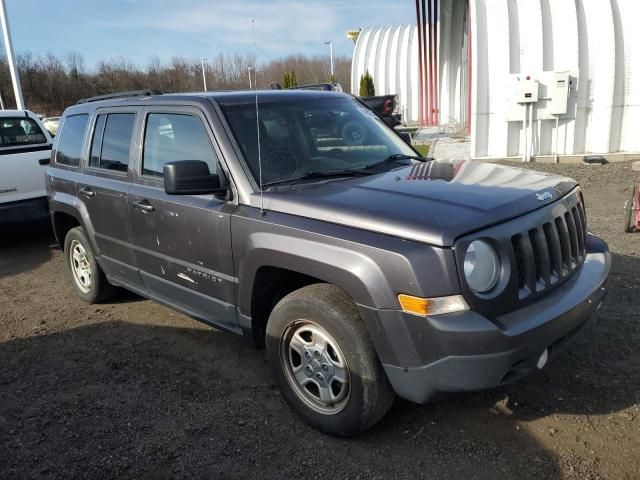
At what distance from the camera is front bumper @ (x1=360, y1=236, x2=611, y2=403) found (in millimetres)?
2410

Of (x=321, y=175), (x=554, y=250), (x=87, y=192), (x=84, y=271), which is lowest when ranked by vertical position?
(x=84, y=271)

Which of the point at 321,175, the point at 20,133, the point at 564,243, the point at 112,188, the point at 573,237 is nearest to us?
the point at 564,243

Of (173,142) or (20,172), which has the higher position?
(173,142)

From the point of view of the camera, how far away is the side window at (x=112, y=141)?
4.26 meters

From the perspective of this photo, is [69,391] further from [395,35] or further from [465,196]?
[395,35]

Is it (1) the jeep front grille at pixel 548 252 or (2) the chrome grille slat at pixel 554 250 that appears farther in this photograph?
(2) the chrome grille slat at pixel 554 250

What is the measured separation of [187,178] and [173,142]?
32.4 inches

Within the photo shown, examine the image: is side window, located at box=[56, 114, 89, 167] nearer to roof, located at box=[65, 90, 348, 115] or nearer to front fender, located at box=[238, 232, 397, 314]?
roof, located at box=[65, 90, 348, 115]

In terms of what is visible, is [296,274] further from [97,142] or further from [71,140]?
[71,140]

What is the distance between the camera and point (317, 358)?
2992 mm

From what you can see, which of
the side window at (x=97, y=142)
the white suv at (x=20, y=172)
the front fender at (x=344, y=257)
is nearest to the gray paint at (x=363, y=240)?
the front fender at (x=344, y=257)

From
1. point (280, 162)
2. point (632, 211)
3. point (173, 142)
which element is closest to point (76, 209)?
point (173, 142)

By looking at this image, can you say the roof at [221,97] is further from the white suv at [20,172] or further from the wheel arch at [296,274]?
the white suv at [20,172]

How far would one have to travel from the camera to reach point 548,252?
2.81m
